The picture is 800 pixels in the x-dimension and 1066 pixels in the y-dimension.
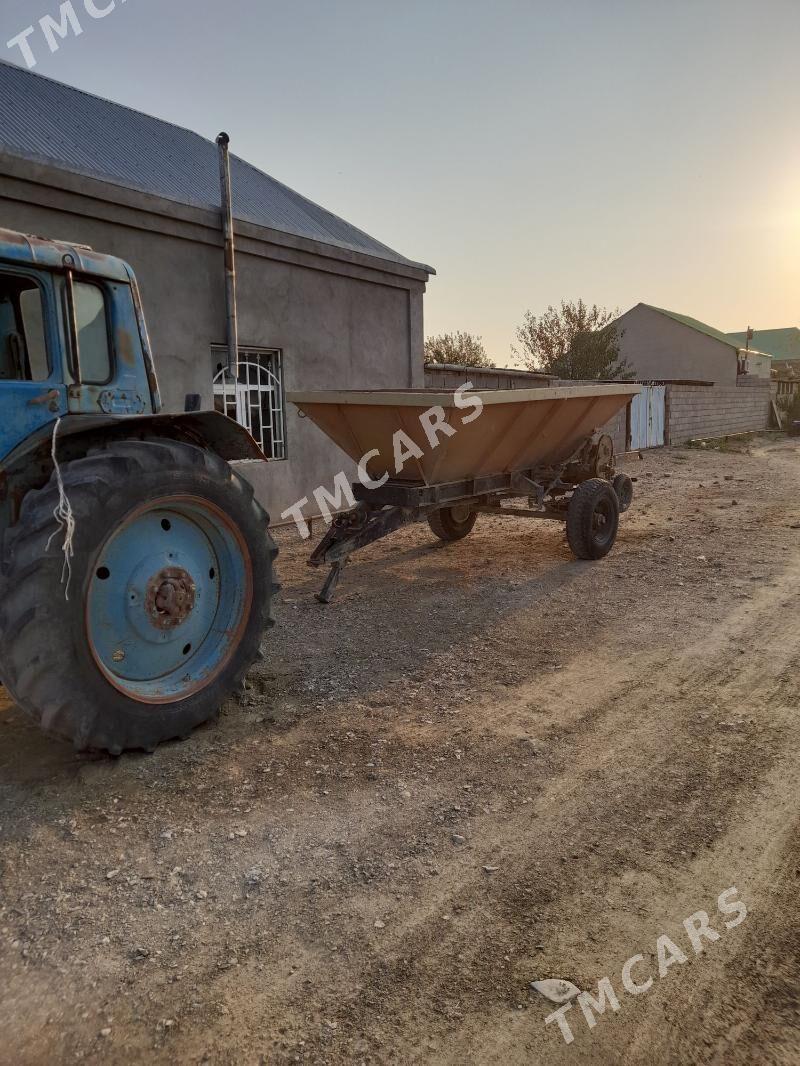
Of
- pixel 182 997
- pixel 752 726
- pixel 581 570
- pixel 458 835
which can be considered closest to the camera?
pixel 182 997

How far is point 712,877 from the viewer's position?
7.82 ft

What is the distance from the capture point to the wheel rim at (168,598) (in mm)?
3154

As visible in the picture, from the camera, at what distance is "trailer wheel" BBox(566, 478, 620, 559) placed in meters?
6.80

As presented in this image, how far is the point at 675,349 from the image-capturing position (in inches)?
1465

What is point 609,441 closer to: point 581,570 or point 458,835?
point 581,570

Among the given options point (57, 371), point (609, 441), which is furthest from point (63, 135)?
point (609, 441)

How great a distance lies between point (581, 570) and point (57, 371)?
4.86 m

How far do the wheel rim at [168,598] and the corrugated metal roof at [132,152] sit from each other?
4.53m

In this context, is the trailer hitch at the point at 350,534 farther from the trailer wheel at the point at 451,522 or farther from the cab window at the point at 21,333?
the cab window at the point at 21,333

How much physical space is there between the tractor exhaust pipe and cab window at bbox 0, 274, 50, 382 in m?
4.70

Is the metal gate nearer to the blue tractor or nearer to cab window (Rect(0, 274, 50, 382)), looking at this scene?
the blue tractor

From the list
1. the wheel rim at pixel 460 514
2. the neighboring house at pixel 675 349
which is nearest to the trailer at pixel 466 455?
the wheel rim at pixel 460 514

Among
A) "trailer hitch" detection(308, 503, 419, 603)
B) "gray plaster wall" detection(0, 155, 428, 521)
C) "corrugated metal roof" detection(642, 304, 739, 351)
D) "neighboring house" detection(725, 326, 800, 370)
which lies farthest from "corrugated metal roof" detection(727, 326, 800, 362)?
"trailer hitch" detection(308, 503, 419, 603)

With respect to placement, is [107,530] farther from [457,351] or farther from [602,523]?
[457,351]
